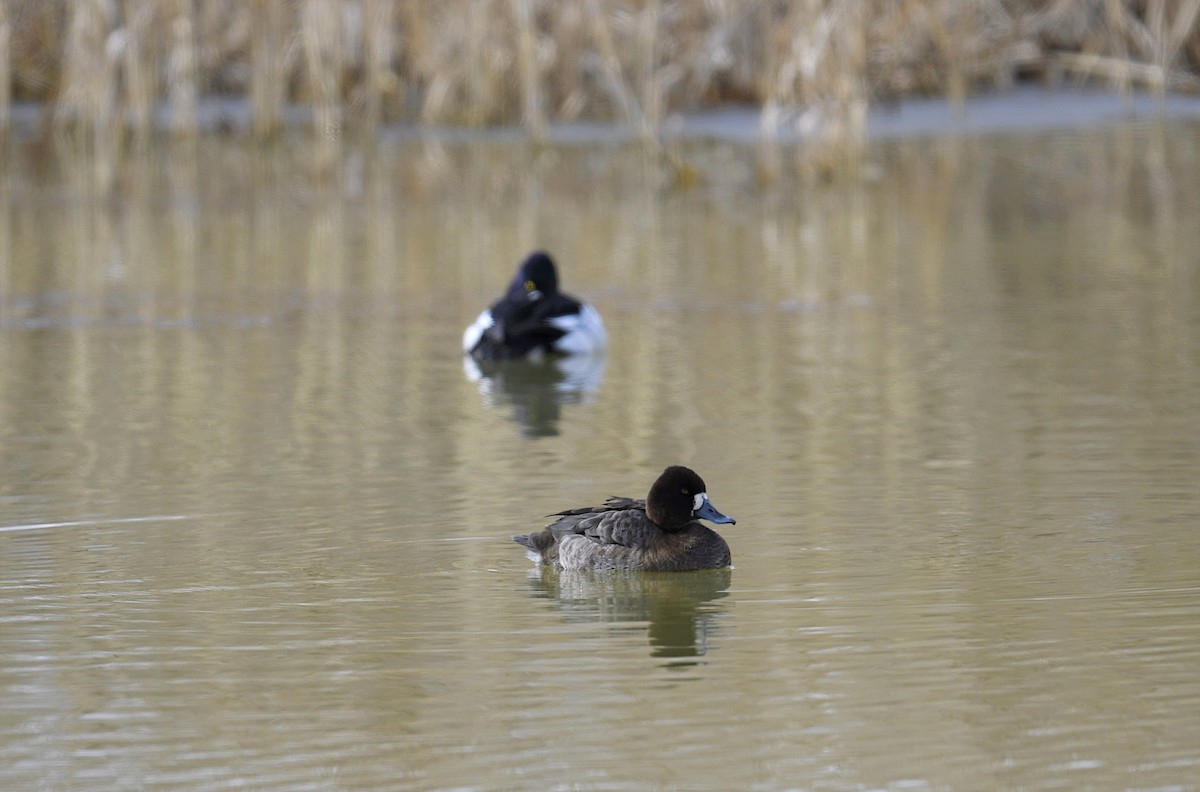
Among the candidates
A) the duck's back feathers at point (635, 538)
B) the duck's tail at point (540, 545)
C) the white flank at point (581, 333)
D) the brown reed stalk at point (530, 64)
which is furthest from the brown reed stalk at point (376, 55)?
the duck's back feathers at point (635, 538)

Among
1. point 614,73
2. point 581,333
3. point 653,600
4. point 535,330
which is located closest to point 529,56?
point 614,73

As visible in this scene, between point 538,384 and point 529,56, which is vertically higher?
point 529,56

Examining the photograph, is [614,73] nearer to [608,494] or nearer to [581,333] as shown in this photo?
[581,333]

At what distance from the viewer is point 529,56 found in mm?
19625

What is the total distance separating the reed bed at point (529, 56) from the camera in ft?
61.0

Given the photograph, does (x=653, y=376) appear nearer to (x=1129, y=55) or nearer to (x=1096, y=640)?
(x=1096, y=640)

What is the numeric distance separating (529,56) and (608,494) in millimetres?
12475

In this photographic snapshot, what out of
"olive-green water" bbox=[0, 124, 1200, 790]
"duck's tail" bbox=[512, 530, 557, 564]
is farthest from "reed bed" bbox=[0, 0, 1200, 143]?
"duck's tail" bbox=[512, 530, 557, 564]

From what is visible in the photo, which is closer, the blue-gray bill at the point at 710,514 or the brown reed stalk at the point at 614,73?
the blue-gray bill at the point at 710,514

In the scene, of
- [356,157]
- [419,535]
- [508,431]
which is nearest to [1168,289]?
[508,431]

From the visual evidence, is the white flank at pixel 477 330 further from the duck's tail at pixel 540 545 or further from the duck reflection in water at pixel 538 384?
the duck's tail at pixel 540 545

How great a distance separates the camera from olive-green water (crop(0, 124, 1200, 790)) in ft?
15.9

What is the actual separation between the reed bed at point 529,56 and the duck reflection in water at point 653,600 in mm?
→ 11010

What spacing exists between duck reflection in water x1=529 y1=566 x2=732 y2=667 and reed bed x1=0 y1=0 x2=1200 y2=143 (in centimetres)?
1101
